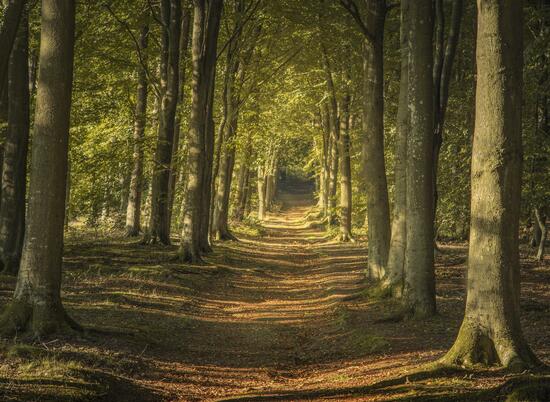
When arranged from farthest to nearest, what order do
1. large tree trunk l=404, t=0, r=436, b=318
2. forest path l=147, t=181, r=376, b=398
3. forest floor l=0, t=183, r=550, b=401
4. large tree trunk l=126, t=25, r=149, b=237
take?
large tree trunk l=126, t=25, r=149, b=237 → large tree trunk l=404, t=0, r=436, b=318 → forest path l=147, t=181, r=376, b=398 → forest floor l=0, t=183, r=550, b=401

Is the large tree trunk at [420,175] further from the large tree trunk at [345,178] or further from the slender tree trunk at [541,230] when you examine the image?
the large tree trunk at [345,178]

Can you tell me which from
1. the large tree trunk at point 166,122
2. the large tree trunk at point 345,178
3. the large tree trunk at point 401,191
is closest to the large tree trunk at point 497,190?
the large tree trunk at point 401,191

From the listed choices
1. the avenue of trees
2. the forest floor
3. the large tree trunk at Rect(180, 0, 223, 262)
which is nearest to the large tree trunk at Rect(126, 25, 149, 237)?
the avenue of trees

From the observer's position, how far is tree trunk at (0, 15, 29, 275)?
14.0 metres

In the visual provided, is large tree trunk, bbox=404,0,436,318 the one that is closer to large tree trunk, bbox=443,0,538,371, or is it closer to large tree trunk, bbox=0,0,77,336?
large tree trunk, bbox=443,0,538,371

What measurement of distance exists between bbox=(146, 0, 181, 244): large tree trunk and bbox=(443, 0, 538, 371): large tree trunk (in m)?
15.1

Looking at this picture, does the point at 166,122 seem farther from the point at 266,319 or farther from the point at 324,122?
the point at 324,122

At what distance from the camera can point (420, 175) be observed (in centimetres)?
1107

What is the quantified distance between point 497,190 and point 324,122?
3464cm

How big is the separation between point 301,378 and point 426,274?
3.67 m

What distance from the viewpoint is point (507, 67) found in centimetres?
696

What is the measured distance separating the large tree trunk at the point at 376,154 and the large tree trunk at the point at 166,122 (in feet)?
25.7

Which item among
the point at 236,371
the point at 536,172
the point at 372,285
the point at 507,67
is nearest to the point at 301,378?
the point at 236,371

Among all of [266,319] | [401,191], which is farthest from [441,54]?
[266,319]
